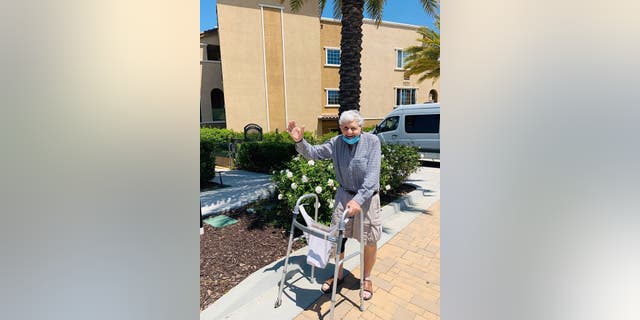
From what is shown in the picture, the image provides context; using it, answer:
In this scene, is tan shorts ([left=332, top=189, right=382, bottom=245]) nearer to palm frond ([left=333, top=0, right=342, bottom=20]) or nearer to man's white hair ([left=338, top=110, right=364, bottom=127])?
man's white hair ([left=338, top=110, right=364, bottom=127])

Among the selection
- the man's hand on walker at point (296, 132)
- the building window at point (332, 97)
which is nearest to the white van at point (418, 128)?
the building window at point (332, 97)

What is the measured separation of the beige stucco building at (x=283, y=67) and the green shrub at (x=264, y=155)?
8.88 m

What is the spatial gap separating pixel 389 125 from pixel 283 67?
9.54 metres

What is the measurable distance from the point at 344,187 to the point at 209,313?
1670 mm

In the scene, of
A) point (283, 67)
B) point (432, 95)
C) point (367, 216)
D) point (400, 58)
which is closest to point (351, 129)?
point (367, 216)

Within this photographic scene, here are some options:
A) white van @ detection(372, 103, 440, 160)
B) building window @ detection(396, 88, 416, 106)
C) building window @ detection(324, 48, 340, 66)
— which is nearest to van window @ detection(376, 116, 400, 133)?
white van @ detection(372, 103, 440, 160)

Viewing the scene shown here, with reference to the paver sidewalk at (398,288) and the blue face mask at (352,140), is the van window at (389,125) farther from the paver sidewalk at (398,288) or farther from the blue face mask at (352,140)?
the blue face mask at (352,140)

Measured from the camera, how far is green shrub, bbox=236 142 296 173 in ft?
33.7

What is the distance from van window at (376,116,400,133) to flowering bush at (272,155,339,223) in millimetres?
10338

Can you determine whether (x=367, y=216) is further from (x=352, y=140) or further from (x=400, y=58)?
(x=400, y=58)
